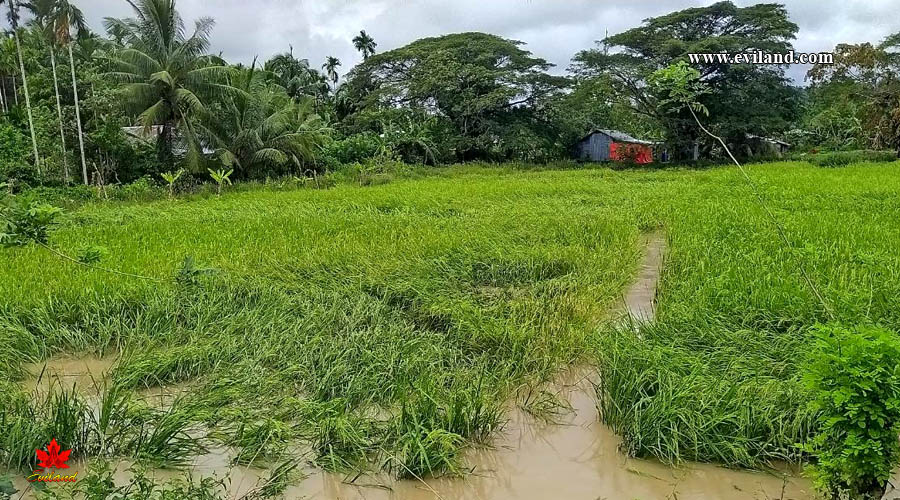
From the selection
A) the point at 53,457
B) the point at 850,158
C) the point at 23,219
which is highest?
the point at 23,219

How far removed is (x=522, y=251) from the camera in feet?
20.3

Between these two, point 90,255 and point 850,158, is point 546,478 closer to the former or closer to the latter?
point 90,255

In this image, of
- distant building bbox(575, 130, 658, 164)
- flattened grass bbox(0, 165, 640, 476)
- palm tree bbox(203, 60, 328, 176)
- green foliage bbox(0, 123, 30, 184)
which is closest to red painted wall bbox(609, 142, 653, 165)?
distant building bbox(575, 130, 658, 164)

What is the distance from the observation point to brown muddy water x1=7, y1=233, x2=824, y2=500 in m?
2.49

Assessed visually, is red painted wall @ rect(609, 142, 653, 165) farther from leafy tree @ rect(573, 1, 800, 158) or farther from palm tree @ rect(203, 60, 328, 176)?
palm tree @ rect(203, 60, 328, 176)

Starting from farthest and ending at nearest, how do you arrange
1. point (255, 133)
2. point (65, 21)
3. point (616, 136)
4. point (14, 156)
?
point (616, 136) < point (14, 156) < point (255, 133) < point (65, 21)

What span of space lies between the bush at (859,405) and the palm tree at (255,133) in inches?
673

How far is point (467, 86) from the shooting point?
76.5 feet

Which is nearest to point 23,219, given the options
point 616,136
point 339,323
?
point 339,323

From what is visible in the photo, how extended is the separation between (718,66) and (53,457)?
22.6 m

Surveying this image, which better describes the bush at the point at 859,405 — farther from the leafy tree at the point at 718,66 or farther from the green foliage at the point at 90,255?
the leafy tree at the point at 718,66

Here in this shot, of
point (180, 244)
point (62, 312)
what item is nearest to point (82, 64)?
point (180, 244)

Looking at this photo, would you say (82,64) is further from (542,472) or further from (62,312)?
(542,472)

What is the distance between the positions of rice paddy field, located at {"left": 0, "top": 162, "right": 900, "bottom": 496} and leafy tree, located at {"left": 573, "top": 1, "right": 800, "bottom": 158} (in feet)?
47.5
